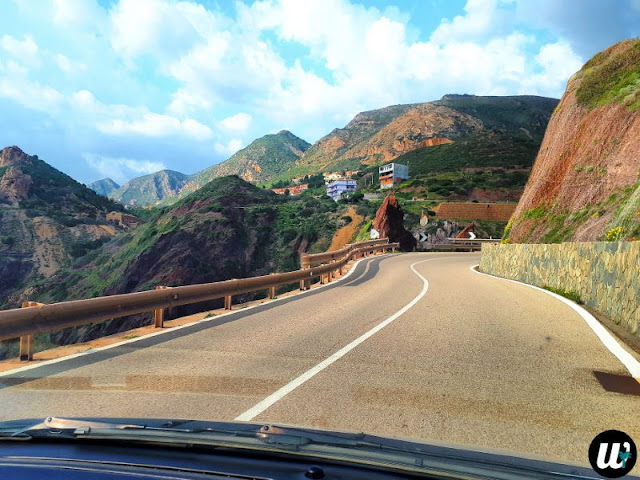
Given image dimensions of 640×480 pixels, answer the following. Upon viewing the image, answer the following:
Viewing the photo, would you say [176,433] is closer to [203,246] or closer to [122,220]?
[203,246]

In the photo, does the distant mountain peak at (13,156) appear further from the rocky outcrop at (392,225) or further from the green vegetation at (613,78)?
the green vegetation at (613,78)

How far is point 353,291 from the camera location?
16.9 meters

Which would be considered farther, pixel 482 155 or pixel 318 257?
pixel 482 155

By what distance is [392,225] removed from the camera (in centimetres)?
5053

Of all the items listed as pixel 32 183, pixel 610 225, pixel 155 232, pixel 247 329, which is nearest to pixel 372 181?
pixel 32 183

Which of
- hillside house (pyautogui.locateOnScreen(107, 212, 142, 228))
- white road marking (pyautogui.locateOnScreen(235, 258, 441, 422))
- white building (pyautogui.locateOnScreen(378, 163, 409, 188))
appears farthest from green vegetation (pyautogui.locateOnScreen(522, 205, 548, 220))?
white building (pyautogui.locateOnScreen(378, 163, 409, 188))

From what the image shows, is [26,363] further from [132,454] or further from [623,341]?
[623,341]

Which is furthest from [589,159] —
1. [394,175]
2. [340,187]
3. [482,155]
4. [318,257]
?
[340,187]

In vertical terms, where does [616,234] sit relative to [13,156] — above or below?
below

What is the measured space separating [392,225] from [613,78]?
887 inches

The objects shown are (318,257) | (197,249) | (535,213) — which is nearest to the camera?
(318,257)

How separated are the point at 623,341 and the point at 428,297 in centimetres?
638

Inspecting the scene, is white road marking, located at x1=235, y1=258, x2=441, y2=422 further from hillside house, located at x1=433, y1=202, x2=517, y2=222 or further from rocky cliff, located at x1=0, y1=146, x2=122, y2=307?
rocky cliff, located at x1=0, y1=146, x2=122, y2=307

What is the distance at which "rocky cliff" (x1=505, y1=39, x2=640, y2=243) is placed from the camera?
966 inches
